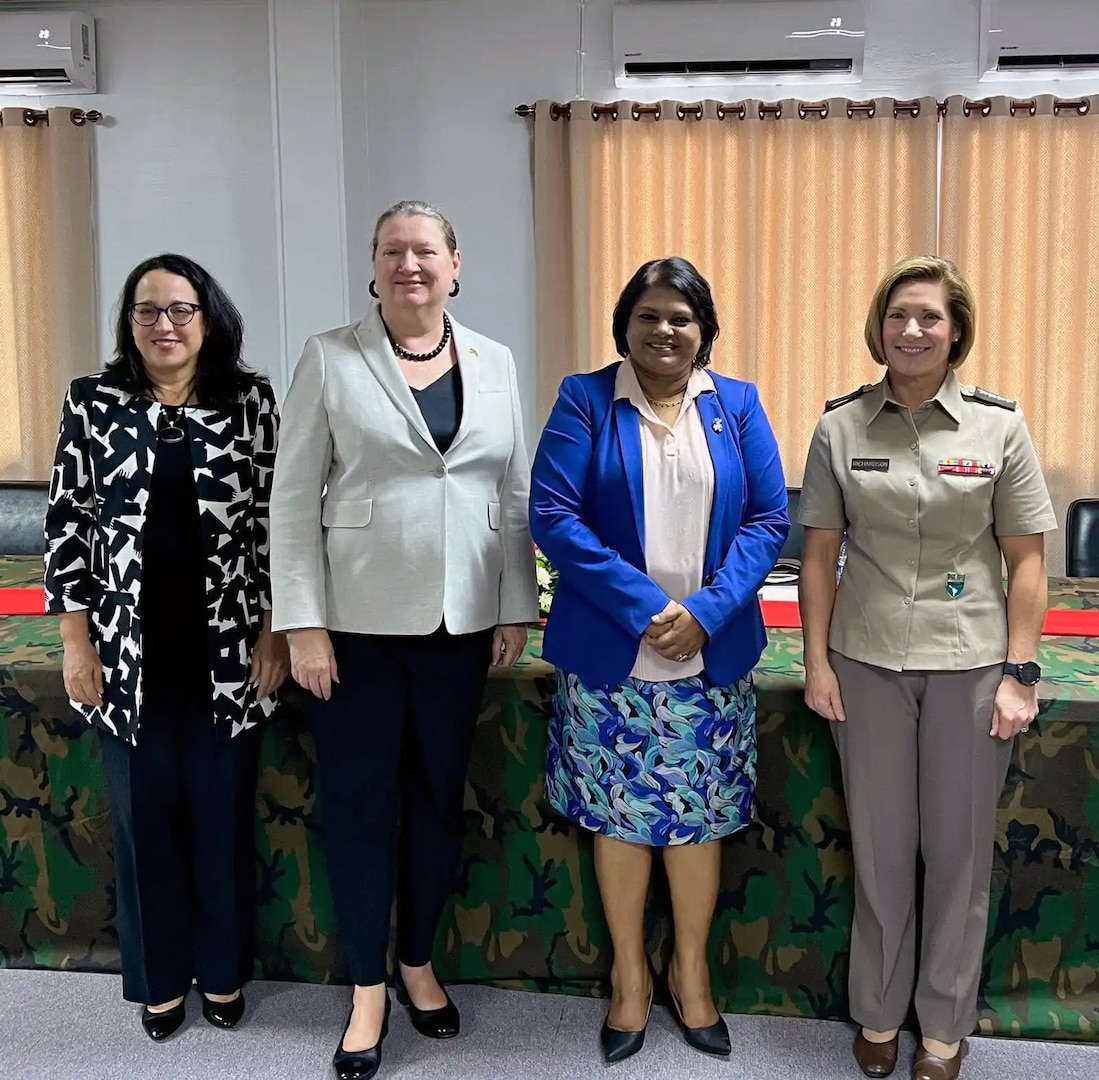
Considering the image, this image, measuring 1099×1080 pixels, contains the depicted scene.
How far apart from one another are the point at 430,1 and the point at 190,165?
1211 millimetres

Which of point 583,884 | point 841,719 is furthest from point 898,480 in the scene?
point 583,884

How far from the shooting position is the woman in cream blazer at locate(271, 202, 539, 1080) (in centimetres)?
177

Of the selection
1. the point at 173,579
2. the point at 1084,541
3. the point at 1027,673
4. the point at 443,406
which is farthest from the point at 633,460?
the point at 1084,541

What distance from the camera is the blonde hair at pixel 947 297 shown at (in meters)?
1.70

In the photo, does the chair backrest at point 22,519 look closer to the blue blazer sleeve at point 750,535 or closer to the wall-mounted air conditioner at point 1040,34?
the blue blazer sleeve at point 750,535

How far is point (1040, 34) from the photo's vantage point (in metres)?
3.99

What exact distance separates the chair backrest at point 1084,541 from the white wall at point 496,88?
1.89 metres

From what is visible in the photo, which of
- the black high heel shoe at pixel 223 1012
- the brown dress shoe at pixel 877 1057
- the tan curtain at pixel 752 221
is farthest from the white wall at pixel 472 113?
the brown dress shoe at pixel 877 1057

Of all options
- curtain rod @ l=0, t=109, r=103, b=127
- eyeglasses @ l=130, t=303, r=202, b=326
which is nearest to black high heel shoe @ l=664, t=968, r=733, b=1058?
eyeglasses @ l=130, t=303, r=202, b=326

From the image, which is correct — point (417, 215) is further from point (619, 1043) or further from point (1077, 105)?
point (1077, 105)

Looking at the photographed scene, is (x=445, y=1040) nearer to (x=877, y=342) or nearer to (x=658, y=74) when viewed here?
(x=877, y=342)

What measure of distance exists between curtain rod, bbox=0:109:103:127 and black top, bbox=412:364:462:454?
3.44m

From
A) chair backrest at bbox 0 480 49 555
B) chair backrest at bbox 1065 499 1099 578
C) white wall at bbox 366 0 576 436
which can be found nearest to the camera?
chair backrest at bbox 1065 499 1099 578

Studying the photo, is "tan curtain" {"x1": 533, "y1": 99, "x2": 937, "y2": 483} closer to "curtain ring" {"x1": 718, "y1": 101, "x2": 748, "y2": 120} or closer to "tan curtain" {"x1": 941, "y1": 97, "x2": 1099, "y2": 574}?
"curtain ring" {"x1": 718, "y1": 101, "x2": 748, "y2": 120}
